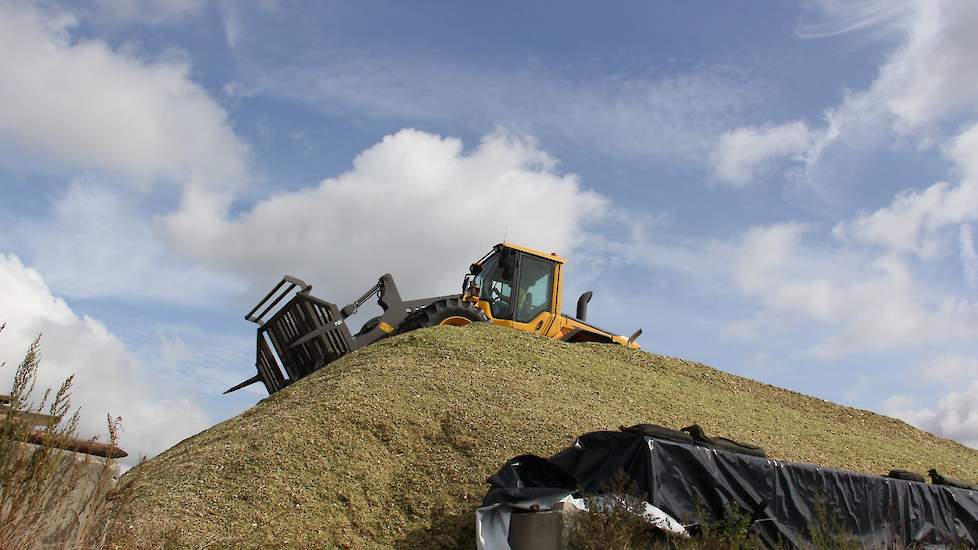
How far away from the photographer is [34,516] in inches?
193

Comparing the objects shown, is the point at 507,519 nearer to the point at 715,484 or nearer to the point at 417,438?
the point at 715,484

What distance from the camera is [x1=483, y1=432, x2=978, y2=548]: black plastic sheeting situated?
23.3 ft

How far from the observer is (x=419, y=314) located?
41.7 ft

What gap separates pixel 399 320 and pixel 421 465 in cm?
472

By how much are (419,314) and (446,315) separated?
409 mm

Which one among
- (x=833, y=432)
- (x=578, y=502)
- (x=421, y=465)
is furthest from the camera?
(x=833, y=432)

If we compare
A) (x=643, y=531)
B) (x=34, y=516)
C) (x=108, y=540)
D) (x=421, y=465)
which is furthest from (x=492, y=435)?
(x=34, y=516)

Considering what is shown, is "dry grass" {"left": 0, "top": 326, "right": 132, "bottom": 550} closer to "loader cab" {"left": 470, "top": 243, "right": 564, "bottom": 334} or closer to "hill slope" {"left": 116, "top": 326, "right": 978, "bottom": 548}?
"hill slope" {"left": 116, "top": 326, "right": 978, "bottom": 548}

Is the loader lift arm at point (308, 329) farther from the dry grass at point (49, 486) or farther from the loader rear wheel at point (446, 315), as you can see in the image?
the dry grass at point (49, 486)

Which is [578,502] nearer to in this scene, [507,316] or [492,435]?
[492,435]

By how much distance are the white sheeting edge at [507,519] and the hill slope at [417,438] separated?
0.74 meters

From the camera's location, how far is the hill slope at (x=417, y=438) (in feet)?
24.7

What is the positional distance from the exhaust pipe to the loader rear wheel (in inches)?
105

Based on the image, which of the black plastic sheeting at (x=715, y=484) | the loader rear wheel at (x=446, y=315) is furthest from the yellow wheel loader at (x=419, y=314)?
the black plastic sheeting at (x=715, y=484)
